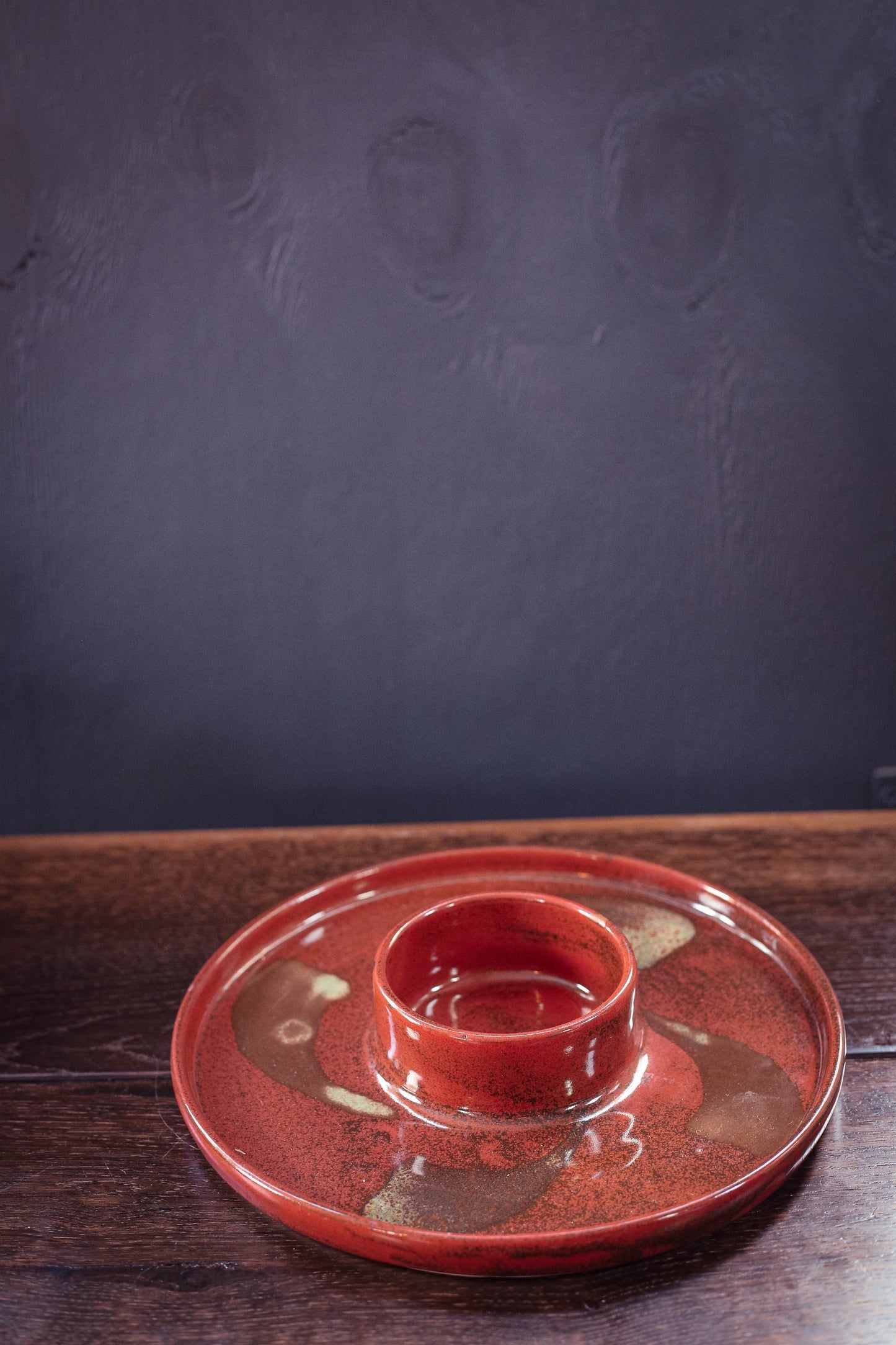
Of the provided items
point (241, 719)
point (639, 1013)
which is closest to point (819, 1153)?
point (639, 1013)

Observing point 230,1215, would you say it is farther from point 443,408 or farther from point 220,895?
point 443,408

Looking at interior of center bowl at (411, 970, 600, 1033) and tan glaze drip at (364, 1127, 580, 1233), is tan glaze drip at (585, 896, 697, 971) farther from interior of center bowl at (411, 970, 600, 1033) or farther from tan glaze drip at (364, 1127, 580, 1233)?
tan glaze drip at (364, 1127, 580, 1233)

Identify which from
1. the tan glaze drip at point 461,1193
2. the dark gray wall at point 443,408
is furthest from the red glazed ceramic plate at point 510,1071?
the dark gray wall at point 443,408

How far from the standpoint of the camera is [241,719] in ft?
4.78

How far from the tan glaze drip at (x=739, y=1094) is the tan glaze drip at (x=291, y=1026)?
0.65 feet

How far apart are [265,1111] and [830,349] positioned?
3.97ft

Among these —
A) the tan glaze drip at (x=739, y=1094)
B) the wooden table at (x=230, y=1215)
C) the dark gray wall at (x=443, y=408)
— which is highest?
the dark gray wall at (x=443, y=408)

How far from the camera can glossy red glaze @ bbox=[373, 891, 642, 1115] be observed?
57cm

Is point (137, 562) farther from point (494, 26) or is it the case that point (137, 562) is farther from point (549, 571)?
point (494, 26)

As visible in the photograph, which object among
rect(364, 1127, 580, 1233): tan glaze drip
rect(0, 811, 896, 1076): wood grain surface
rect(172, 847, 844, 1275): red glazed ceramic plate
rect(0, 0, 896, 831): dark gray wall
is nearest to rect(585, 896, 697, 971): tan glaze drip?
rect(172, 847, 844, 1275): red glazed ceramic plate

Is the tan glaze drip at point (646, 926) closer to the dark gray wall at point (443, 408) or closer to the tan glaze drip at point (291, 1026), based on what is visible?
Result: the tan glaze drip at point (291, 1026)

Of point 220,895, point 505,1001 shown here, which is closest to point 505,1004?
Answer: point 505,1001

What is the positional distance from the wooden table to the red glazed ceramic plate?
0.02 metres

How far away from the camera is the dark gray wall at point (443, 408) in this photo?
4.02 ft
